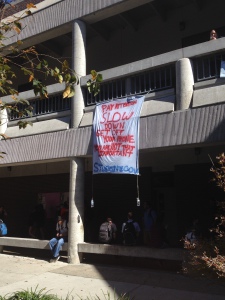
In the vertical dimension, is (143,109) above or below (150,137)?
above

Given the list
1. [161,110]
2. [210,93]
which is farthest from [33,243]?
[210,93]

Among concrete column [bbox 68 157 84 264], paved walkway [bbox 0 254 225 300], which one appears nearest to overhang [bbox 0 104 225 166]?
concrete column [bbox 68 157 84 264]

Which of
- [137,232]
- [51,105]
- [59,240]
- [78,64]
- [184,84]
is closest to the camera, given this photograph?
[184,84]

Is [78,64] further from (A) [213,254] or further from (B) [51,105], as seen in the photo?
(A) [213,254]

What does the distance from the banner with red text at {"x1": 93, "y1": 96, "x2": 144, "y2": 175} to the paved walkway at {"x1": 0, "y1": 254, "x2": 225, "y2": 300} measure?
251 cm

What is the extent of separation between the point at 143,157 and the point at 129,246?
372cm

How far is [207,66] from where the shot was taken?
9070 mm

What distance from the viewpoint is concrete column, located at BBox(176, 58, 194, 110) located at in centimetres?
894

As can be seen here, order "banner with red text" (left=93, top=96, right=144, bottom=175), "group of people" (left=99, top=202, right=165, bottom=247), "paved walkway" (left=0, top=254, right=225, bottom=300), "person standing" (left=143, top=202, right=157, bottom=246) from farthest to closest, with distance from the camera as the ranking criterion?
"person standing" (left=143, top=202, right=157, bottom=246), "banner with red text" (left=93, top=96, right=144, bottom=175), "group of people" (left=99, top=202, right=165, bottom=247), "paved walkway" (left=0, top=254, right=225, bottom=300)

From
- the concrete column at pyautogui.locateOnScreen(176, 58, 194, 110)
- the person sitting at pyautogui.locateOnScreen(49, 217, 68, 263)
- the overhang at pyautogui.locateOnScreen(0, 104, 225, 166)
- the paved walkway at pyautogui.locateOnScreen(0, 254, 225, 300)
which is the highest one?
the concrete column at pyautogui.locateOnScreen(176, 58, 194, 110)

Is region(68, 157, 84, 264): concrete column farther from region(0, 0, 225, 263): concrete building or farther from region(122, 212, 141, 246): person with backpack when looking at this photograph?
region(122, 212, 141, 246): person with backpack

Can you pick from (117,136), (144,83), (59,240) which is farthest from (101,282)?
(144,83)

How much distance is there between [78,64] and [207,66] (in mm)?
4000

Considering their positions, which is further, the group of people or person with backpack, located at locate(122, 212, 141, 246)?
person with backpack, located at locate(122, 212, 141, 246)
